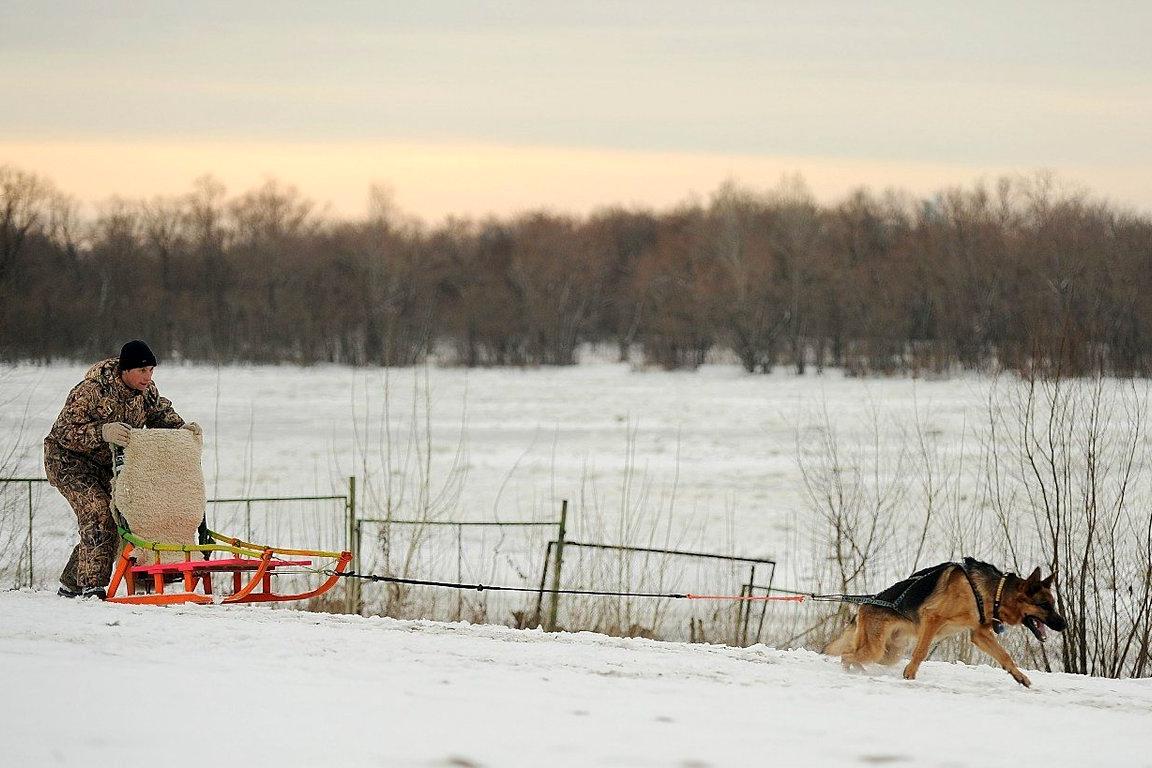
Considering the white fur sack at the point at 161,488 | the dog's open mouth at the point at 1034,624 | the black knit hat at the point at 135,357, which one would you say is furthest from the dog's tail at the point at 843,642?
the black knit hat at the point at 135,357

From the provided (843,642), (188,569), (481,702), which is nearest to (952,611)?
(843,642)

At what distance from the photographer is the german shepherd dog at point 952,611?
7.26m

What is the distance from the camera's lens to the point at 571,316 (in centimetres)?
6725

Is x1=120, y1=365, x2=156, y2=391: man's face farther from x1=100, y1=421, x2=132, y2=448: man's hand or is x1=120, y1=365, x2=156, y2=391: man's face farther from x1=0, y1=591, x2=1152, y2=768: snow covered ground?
x1=0, y1=591, x2=1152, y2=768: snow covered ground

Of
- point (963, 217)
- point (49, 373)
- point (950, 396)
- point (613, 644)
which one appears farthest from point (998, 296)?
point (613, 644)

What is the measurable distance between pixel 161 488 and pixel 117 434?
1.72 feet

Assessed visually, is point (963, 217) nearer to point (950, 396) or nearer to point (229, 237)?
point (950, 396)

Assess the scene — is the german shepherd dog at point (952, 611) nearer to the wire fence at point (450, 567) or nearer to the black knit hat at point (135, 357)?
the wire fence at point (450, 567)

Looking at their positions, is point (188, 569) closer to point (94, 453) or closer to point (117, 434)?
point (117, 434)

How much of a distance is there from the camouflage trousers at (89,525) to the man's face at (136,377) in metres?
0.75

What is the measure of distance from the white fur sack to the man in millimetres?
259

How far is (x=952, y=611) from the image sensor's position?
290 inches

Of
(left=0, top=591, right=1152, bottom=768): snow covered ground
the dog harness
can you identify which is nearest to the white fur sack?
(left=0, top=591, right=1152, bottom=768): snow covered ground

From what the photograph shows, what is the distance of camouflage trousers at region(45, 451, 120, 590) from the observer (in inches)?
363
